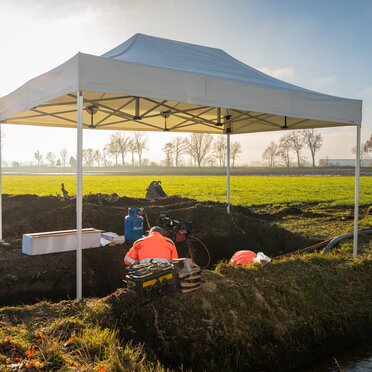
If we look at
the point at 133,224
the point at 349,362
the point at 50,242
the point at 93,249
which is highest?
the point at 133,224

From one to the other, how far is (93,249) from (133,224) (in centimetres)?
88

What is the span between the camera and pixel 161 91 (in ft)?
17.8

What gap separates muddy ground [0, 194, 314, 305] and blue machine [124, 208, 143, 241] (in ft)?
0.74

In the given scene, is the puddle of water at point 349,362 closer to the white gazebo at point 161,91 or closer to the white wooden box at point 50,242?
the white gazebo at point 161,91

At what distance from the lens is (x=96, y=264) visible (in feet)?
23.3

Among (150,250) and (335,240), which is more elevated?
(150,250)

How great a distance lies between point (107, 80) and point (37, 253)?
137 inches

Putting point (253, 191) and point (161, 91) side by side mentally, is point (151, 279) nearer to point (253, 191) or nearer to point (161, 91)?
point (161, 91)

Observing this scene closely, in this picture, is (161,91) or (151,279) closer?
(151,279)

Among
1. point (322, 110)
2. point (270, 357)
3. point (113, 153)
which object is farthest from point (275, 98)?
point (113, 153)

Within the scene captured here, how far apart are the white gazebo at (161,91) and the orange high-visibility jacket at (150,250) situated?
27.3 inches

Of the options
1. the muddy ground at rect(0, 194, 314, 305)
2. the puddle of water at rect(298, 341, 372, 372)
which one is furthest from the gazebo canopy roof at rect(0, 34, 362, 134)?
the puddle of water at rect(298, 341, 372, 372)

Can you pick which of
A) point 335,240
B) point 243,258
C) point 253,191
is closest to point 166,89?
point 243,258

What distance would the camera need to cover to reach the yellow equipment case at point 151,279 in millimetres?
4438
